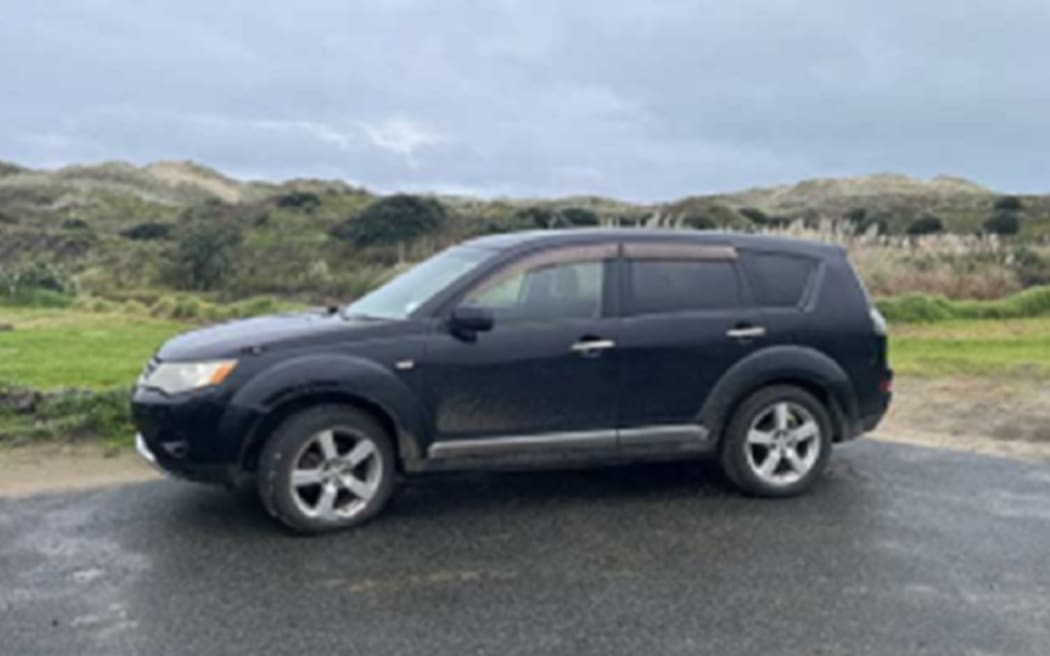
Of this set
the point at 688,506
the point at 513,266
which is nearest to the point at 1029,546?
the point at 688,506

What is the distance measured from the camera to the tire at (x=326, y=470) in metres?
6.19

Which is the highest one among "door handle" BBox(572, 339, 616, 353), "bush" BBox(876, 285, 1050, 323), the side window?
the side window

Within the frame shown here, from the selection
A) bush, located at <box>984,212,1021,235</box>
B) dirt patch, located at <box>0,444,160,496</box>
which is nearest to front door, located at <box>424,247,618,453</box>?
dirt patch, located at <box>0,444,160,496</box>

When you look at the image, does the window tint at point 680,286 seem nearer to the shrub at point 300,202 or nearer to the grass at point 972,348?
the grass at point 972,348

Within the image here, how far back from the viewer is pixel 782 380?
7203 millimetres

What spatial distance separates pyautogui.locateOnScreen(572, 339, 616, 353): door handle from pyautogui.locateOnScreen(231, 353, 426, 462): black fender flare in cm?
105

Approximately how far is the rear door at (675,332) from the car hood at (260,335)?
1529mm

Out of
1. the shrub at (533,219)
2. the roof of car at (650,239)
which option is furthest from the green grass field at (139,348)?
the shrub at (533,219)

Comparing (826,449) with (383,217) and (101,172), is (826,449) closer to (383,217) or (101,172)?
(383,217)

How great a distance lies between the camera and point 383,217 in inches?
1506

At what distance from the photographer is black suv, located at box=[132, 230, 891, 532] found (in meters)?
6.25

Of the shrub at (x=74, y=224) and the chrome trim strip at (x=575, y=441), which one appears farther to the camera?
the shrub at (x=74, y=224)

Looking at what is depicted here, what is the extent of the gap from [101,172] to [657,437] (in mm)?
93914

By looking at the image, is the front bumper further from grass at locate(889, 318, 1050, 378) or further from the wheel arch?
grass at locate(889, 318, 1050, 378)
